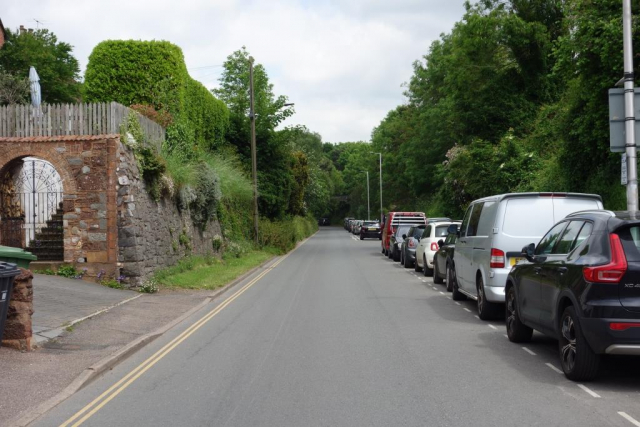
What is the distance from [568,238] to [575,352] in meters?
1.49

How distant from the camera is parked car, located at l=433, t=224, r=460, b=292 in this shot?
15.1 m

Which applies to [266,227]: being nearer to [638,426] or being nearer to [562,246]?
[562,246]

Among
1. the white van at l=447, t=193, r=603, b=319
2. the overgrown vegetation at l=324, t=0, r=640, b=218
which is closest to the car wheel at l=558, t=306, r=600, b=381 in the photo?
the white van at l=447, t=193, r=603, b=319

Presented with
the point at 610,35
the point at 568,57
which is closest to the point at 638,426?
the point at 610,35

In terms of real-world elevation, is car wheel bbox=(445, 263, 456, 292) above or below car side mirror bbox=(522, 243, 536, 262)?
below

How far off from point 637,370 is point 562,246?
1598 mm

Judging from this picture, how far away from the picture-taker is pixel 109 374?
7586 millimetres

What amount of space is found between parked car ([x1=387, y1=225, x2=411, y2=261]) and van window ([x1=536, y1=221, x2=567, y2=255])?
1841cm

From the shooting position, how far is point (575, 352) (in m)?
6.68

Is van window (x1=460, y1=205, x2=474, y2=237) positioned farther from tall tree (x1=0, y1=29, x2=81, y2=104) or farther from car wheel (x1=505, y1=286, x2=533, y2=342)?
tall tree (x1=0, y1=29, x2=81, y2=104)

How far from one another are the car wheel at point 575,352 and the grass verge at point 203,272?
35.4 feet

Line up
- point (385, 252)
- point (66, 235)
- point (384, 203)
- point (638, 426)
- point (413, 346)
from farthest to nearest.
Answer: point (384, 203)
point (385, 252)
point (66, 235)
point (413, 346)
point (638, 426)

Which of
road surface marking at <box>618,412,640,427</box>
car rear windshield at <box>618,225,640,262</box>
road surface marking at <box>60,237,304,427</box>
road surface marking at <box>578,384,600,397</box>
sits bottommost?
road surface marking at <box>60,237,304,427</box>

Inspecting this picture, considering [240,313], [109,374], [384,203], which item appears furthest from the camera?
[384,203]
